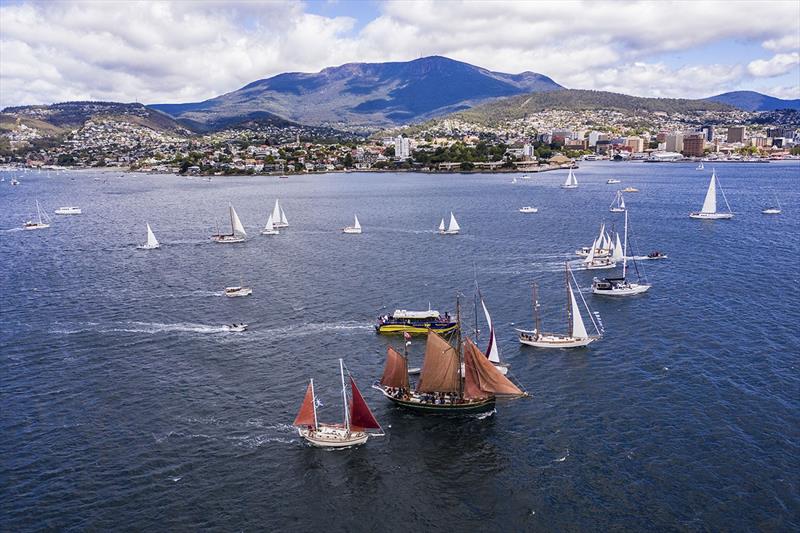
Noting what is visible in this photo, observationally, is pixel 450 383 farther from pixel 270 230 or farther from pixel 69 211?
pixel 69 211

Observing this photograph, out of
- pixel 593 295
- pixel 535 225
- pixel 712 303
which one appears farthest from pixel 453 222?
pixel 712 303

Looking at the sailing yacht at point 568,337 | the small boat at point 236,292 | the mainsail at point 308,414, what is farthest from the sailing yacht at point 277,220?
the mainsail at point 308,414

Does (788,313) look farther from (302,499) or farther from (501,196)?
(501,196)

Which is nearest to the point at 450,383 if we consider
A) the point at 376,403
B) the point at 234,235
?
the point at 376,403

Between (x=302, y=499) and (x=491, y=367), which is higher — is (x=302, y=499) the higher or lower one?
the lower one

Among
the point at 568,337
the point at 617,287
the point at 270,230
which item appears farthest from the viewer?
the point at 270,230

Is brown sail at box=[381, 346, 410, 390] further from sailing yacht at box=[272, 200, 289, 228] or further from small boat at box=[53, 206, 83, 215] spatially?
small boat at box=[53, 206, 83, 215]

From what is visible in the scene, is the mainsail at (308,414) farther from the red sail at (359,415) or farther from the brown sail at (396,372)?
the brown sail at (396,372)
